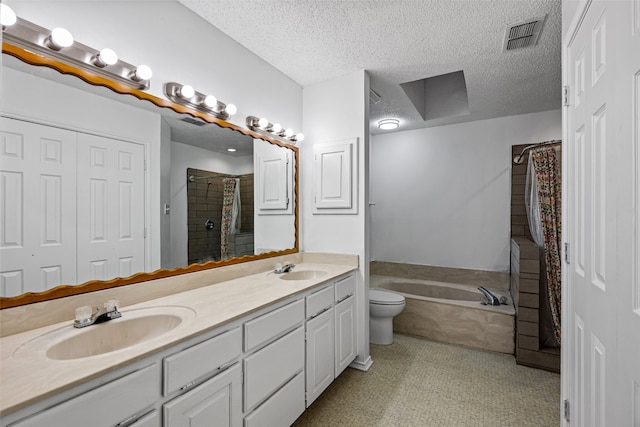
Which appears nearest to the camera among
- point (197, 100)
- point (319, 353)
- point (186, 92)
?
point (186, 92)

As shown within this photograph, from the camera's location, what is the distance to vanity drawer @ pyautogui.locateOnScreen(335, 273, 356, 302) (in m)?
2.16

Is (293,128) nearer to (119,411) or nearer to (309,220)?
(309,220)

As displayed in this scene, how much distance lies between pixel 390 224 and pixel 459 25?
106 inches

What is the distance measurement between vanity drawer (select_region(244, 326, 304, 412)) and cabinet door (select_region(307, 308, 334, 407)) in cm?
10

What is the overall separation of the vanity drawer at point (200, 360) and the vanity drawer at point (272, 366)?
13 centimetres

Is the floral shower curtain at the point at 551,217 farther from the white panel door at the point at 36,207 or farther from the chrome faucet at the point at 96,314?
the white panel door at the point at 36,207

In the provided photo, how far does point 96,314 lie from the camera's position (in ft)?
3.86

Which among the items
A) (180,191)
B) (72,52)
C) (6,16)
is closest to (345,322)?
(180,191)

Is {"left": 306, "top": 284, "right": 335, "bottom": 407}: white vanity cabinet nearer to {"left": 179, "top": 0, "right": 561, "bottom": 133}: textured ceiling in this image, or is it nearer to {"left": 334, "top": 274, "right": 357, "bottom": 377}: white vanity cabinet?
{"left": 334, "top": 274, "right": 357, "bottom": 377}: white vanity cabinet

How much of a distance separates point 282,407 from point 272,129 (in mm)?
1917

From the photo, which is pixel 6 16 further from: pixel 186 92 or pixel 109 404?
pixel 109 404

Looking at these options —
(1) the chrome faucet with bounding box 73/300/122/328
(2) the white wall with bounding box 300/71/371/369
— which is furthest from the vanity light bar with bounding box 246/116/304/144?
(1) the chrome faucet with bounding box 73/300/122/328

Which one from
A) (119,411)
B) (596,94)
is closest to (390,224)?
(596,94)

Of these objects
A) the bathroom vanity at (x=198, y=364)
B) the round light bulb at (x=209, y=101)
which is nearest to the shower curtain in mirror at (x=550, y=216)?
the bathroom vanity at (x=198, y=364)
